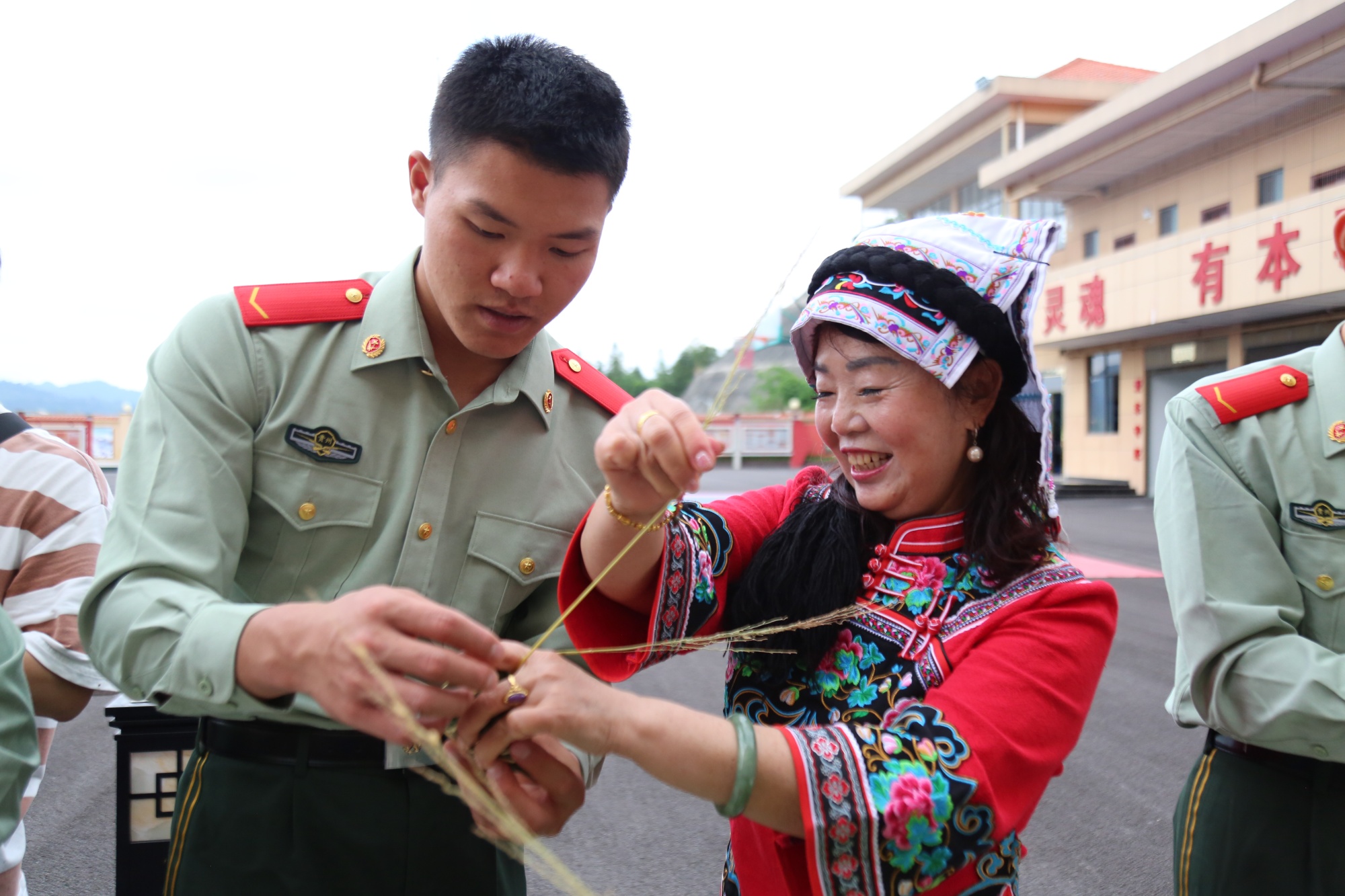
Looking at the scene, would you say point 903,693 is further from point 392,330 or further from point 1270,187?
point 1270,187

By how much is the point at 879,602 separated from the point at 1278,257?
14.6 meters

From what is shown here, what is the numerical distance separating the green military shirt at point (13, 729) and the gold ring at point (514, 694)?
85 cm

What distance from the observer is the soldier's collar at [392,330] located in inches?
56.2

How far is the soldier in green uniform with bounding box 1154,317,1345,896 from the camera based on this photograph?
1559 millimetres

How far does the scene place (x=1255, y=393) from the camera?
1.79m

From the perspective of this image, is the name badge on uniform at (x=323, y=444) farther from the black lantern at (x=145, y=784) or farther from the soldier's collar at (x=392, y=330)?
the black lantern at (x=145, y=784)

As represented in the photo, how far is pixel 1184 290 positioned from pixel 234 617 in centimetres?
1715

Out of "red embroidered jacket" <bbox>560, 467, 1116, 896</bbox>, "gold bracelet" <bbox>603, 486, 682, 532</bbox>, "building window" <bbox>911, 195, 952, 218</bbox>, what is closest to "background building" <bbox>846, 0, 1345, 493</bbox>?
"building window" <bbox>911, 195, 952, 218</bbox>

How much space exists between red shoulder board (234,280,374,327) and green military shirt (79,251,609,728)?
16 millimetres

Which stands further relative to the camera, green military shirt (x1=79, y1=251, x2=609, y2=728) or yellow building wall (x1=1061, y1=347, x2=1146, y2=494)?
yellow building wall (x1=1061, y1=347, x2=1146, y2=494)

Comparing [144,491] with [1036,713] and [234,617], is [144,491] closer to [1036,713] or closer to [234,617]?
[234,617]

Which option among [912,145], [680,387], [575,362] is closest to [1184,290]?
[912,145]

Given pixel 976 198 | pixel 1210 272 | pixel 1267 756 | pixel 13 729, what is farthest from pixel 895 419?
pixel 976 198

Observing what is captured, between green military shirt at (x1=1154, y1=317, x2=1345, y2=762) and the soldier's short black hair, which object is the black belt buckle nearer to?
green military shirt at (x1=1154, y1=317, x2=1345, y2=762)
